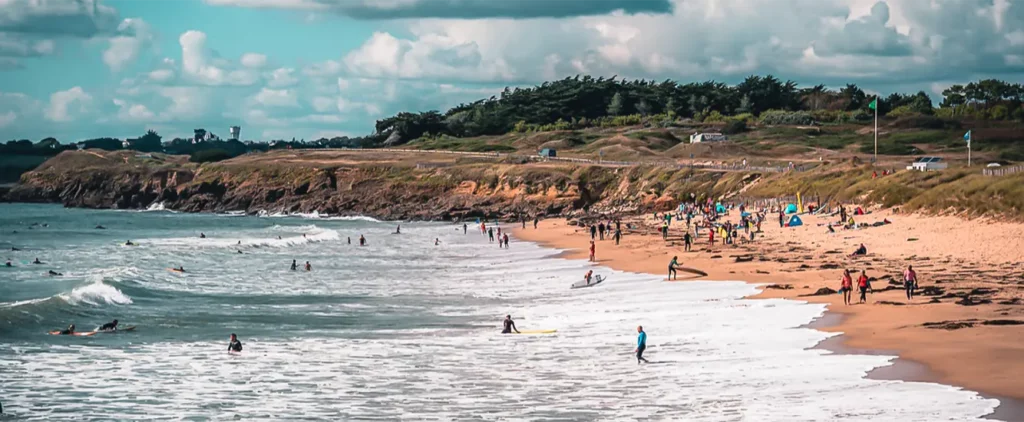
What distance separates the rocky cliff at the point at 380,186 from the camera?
305 ft

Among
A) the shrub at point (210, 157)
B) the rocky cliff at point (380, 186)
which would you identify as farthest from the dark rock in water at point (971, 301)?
the shrub at point (210, 157)

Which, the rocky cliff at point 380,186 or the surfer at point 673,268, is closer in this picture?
the surfer at point 673,268

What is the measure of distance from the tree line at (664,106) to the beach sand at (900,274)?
94.3 meters

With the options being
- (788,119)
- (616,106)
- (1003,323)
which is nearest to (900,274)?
(1003,323)

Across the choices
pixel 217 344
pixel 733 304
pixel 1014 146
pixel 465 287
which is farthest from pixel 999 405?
pixel 1014 146

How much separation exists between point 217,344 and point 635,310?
1173 centimetres

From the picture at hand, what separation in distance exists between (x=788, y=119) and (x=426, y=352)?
12618cm

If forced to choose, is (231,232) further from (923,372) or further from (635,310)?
(923,372)

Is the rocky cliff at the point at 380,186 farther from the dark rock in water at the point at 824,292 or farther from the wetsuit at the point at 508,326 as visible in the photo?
the wetsuit at the point at 508,326

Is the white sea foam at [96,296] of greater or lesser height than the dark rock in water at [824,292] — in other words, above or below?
below

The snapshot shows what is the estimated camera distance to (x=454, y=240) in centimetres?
7106

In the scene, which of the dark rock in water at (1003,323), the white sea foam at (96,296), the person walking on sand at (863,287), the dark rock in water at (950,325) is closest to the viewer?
the dark rock in water at (1003,323)

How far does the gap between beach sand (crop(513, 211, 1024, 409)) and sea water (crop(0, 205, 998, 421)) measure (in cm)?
117

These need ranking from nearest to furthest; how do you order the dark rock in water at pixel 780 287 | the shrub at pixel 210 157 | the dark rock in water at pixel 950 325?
the dark rock in water at pixel 950 325
the dark rock in water at pixel 780 287
the shrub at pixel 210 157
